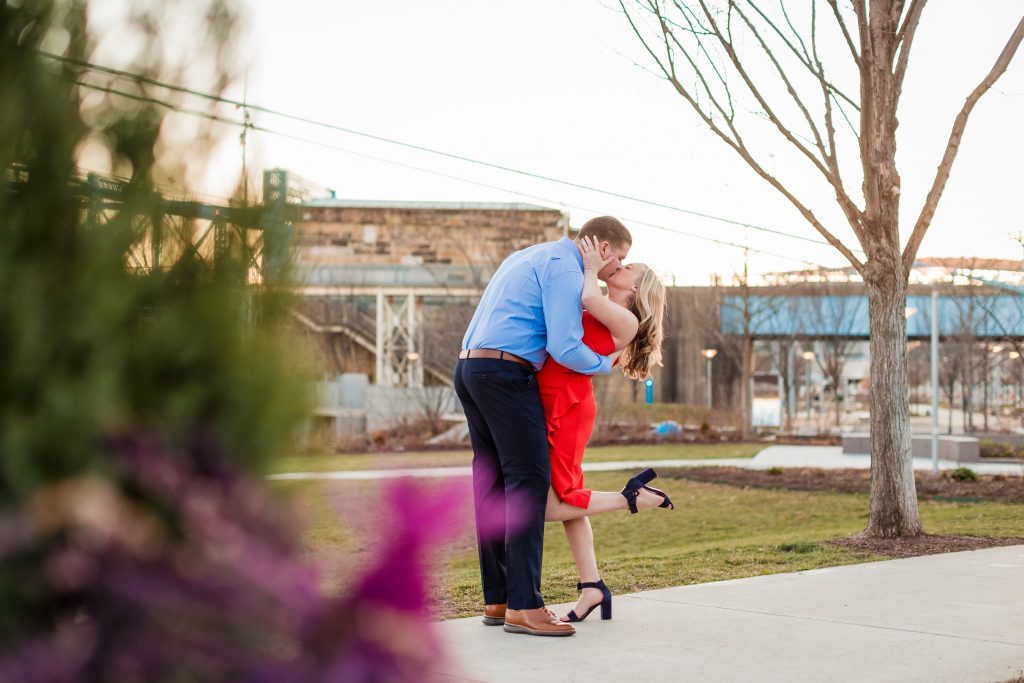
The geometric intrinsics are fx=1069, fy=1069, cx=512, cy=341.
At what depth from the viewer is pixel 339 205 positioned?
119 ft

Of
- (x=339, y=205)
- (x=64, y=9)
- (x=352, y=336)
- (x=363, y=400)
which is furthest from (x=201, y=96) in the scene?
(x=339, y=205)

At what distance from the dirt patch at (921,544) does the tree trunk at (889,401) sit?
0.25 metres

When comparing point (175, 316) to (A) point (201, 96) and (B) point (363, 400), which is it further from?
(B) point (363, 400)

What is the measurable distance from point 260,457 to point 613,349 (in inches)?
152

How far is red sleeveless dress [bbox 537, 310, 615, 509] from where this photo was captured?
15.4 feet

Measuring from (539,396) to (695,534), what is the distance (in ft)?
24.2

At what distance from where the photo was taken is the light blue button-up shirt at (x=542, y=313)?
445cm

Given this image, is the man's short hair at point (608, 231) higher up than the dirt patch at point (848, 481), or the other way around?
the man's short hair at point (608, 231)

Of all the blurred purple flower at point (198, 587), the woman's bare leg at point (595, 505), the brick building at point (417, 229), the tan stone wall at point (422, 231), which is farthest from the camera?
the brick building at point (417, 229)

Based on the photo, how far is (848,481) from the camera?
55.0 ft

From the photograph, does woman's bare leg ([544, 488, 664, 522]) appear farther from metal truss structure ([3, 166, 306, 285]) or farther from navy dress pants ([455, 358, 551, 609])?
metal truss structure ([3, 166, 306, 285])

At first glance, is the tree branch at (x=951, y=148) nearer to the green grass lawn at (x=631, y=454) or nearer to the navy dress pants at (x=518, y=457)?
the navy dress pants at (x=518, y=457)

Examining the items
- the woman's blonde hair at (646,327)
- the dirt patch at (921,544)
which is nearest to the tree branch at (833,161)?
the dirt patch at (921,544)

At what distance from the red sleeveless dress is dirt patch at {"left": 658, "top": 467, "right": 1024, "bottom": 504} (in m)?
11.2
